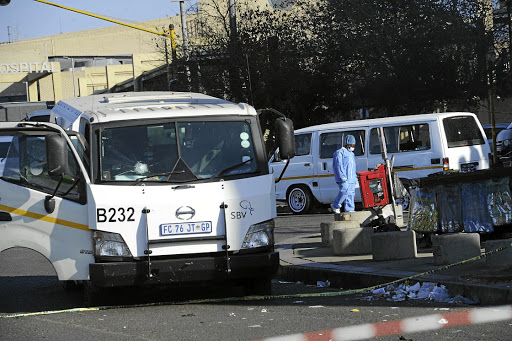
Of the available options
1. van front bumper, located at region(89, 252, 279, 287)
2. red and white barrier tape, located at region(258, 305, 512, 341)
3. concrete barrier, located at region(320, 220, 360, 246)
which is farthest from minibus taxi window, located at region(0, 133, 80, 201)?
concrete barrier, located at region(320, 220, 360, 246)

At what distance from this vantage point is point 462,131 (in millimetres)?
20641

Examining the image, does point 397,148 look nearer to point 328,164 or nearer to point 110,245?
point 328,164

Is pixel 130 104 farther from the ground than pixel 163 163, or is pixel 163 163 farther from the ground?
pixel 130 104

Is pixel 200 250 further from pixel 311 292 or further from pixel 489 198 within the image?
pixel 489 198

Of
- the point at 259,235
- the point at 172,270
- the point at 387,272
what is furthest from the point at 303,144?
the point at 172,270

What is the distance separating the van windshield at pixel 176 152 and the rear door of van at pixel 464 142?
10763mm

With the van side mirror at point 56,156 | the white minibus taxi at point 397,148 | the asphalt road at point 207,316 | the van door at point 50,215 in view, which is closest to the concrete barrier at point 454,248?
the asphalt road at point 207,316

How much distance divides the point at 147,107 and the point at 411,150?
11151mm

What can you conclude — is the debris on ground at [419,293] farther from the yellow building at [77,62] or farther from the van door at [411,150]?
the yellow building at [77,62]

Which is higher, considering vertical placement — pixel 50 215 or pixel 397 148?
pixel 397 148

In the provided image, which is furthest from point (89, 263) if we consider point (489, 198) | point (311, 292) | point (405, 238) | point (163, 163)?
point (489, 198)

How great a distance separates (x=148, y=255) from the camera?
31.7 ft

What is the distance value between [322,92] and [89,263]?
25.3 meters

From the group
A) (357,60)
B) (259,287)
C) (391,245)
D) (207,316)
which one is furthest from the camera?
(357,60)
